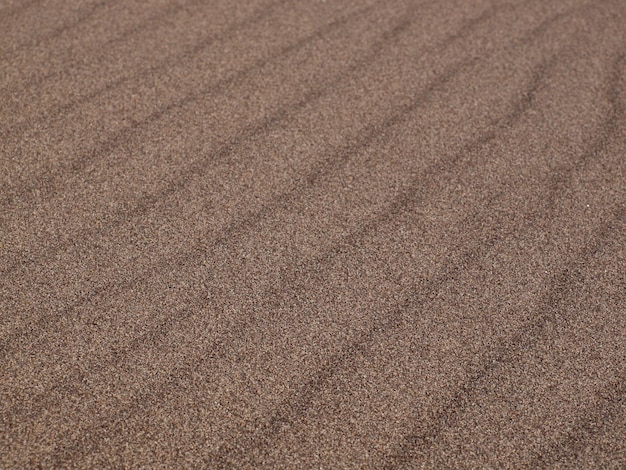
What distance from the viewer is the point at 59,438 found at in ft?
4.56

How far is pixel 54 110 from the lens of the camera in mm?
2105

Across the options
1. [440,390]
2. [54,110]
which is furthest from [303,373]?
[54,110]

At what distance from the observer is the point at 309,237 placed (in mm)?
1805

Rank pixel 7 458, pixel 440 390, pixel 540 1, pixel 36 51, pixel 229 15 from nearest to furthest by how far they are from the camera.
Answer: pixel 7 458
pixel 440 390
pixel 36 51
pixel 229 15
pixel 540 1

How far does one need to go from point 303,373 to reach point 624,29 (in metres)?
1.77

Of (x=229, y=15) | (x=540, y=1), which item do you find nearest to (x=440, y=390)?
(x=229, y=15)

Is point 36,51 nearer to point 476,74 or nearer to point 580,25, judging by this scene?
point 476,74

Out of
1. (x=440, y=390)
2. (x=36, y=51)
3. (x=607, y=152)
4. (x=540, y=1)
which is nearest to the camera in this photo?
(x=440, y=390)

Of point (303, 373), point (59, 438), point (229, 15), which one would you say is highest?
point (229, 15)

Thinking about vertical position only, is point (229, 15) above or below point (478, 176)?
above

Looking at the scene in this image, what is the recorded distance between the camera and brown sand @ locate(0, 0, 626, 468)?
1.45m

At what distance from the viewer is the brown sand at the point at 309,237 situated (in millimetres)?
1448

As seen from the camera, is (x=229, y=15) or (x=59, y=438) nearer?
(x=59, y=438)

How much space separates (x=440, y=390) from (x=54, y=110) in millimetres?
1295
